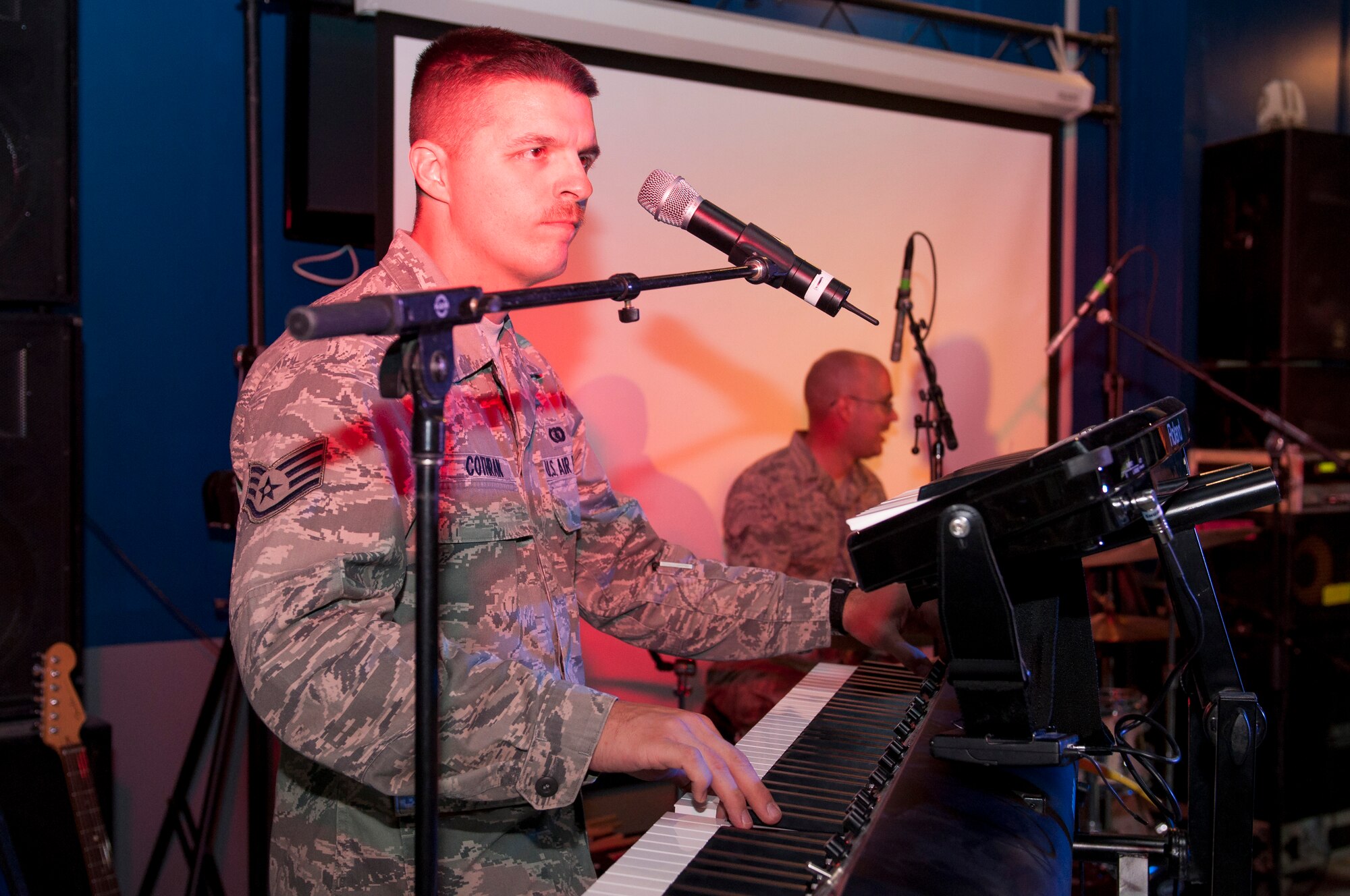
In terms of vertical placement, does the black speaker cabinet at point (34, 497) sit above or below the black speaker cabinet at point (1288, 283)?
below

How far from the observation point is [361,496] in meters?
1.21

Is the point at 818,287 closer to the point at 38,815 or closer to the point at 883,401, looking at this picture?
the point at 38,815

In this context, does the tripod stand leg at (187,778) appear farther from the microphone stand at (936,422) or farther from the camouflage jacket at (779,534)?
the microphone stand at (936,422)

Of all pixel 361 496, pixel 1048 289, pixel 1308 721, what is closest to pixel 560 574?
pixel 361 496

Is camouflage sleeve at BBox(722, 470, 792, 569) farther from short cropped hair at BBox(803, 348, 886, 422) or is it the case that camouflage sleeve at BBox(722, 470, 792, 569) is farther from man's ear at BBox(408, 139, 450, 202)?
man's ear at BBox(408, 139, 450, 202)

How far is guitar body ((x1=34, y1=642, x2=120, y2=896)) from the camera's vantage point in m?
2.41

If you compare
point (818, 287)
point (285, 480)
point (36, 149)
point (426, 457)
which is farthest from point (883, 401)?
point (426, 457)

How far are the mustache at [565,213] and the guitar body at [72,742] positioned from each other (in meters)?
1.73

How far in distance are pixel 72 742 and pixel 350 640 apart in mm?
1780

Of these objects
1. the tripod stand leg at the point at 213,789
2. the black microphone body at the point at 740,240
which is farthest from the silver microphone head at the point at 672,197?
the tripod stand leg at the point at 213,789

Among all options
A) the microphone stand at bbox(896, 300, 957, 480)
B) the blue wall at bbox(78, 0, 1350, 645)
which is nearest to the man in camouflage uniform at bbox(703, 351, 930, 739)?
the microphone stand at bbox(896, 300, 957, 480)

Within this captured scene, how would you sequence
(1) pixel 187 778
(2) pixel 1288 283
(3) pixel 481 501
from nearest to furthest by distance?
(3) pixel 481 501, (1) pixel 187 778, (2) pixel 1288 283

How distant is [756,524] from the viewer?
141 inches

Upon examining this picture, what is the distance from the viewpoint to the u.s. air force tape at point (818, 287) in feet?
4.76
